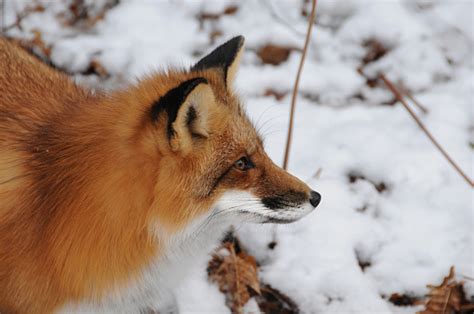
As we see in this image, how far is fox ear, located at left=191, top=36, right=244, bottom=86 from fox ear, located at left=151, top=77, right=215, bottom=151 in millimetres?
429

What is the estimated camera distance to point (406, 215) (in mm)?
3664

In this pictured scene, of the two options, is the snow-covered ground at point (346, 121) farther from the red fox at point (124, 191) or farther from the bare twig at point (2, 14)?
the red fox at point (124, 191)

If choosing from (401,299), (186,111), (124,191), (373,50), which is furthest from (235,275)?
(373,50)

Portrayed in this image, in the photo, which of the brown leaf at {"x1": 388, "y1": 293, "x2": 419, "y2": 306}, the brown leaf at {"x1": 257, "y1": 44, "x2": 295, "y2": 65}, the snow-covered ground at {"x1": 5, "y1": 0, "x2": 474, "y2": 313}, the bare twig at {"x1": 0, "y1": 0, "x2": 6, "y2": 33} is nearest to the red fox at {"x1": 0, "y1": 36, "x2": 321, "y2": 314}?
the snow-covered ground at {"x1": 5, "y1": 0, "x2": 474, "y2": 313}

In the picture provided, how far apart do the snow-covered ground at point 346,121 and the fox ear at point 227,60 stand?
0.20 metres

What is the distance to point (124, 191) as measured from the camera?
2.38m

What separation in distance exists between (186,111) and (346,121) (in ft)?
7.23

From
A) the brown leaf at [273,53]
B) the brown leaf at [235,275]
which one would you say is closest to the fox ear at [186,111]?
the brown leaf at [235,275]

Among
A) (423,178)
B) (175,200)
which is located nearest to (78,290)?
(175,200)

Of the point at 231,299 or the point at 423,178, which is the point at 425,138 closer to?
the point at 423,178

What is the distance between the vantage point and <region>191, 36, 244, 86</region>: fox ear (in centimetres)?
273

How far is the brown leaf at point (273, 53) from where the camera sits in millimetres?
4555

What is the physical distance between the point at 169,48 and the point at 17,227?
2.42m

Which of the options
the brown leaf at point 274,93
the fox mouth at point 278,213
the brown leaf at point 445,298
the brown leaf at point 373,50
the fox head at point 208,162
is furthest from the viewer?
the brown leaf at point 373,50
